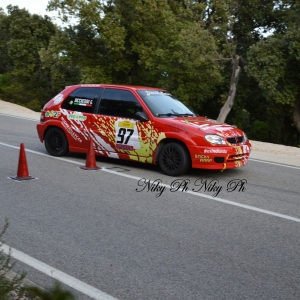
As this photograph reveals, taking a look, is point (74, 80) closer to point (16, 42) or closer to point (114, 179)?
point (16, 42)

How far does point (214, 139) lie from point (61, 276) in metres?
5.13

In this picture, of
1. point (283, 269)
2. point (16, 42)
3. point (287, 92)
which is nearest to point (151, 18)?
point (287, 92)

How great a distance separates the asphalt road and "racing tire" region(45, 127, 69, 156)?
1.05 meters

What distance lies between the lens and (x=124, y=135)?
9.85 metres

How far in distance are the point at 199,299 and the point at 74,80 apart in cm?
4585

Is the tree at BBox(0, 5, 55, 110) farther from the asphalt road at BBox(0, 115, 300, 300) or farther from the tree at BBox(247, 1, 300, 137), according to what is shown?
the asphalt road at BBox(0, 115, 300, 300)

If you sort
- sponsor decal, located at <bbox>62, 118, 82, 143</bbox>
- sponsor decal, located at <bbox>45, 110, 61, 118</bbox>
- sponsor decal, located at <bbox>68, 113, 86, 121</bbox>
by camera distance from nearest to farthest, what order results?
1. sponsor decal, located at <bbox>68, 113, 86, 121</bbox>
2. sponsor decal, located at <bbox>62, 118, 82, 143</bbox>
3. sponsor decal, located at <bbox>45, 110, 61, 118</bbox>

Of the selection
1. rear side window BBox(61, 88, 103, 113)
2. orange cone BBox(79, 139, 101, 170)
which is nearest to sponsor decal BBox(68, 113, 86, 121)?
rear side window BBox(61, 88, 103, 113)

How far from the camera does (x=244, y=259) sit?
5.16m

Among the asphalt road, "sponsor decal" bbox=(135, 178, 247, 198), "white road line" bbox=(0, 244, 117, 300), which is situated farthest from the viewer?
"sponsor decal" bbox=(135, 178, 247, 198)

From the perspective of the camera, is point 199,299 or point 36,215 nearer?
point 199,299

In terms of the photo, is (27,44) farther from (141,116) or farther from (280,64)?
(141,116)

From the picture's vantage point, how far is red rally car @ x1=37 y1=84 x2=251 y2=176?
29.9 ft

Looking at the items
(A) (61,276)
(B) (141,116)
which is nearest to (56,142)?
(B) (141,116)
